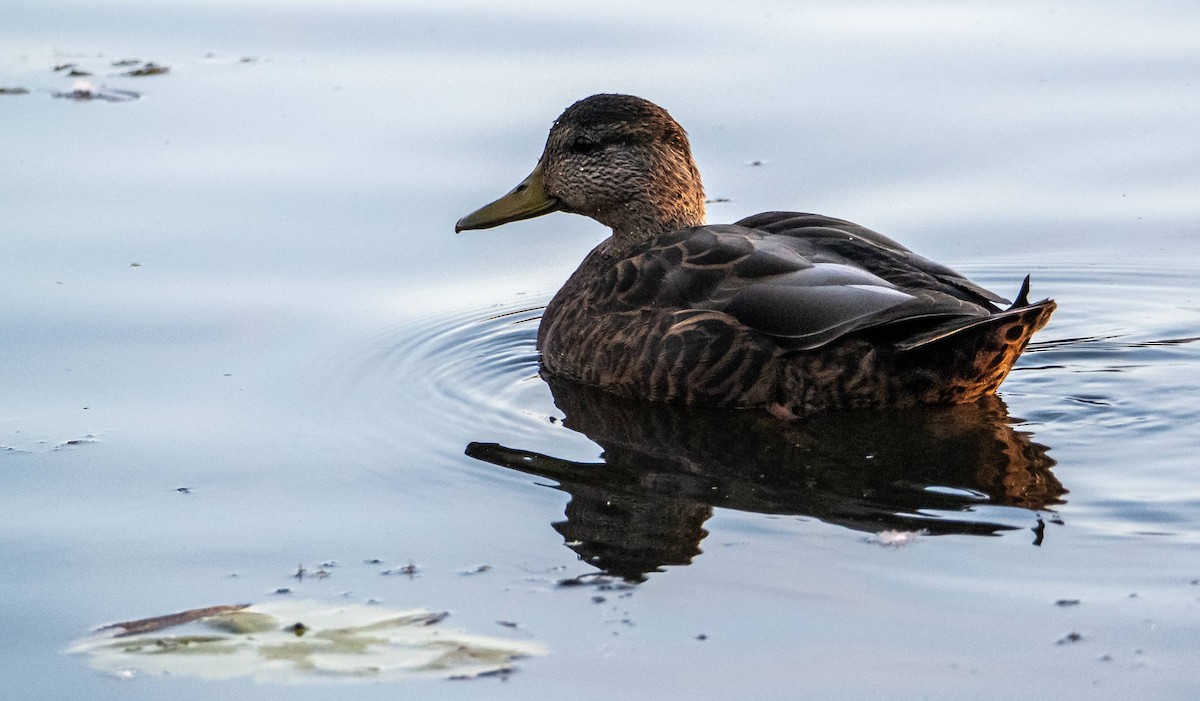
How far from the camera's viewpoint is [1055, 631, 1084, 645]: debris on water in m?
4.86

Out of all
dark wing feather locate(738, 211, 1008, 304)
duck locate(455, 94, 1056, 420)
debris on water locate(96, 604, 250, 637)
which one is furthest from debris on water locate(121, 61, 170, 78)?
debris on water locate(96, 604, 250, 637)

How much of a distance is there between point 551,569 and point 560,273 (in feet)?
13.3

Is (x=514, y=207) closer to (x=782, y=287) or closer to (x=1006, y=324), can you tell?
(x=782, y=287)

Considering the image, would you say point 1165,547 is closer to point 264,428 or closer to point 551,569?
point 551,569

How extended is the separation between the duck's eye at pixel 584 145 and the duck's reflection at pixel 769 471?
148cm

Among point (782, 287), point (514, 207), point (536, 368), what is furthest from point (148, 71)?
point (782, 287)

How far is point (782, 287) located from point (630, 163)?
4.97 ft

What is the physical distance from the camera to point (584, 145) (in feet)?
27.8

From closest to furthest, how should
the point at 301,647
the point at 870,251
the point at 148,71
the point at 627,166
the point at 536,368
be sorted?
the point at 301,647 → the point at 870,251 → the point at 536,368 → the point at 627,166 → the point at 148,71

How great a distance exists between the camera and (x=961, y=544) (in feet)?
18.4

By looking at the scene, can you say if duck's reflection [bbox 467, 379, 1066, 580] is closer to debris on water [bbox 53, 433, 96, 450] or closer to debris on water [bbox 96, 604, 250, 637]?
debris on water [bbox 96, 604, 250, 637]

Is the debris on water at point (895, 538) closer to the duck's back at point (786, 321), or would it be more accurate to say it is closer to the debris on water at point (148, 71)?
the duck's back at point (786, 321)

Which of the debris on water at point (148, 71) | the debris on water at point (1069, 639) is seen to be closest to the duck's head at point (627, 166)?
the debris on water at point (1069, 639)

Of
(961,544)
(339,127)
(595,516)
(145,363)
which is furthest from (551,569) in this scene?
(339,127)
